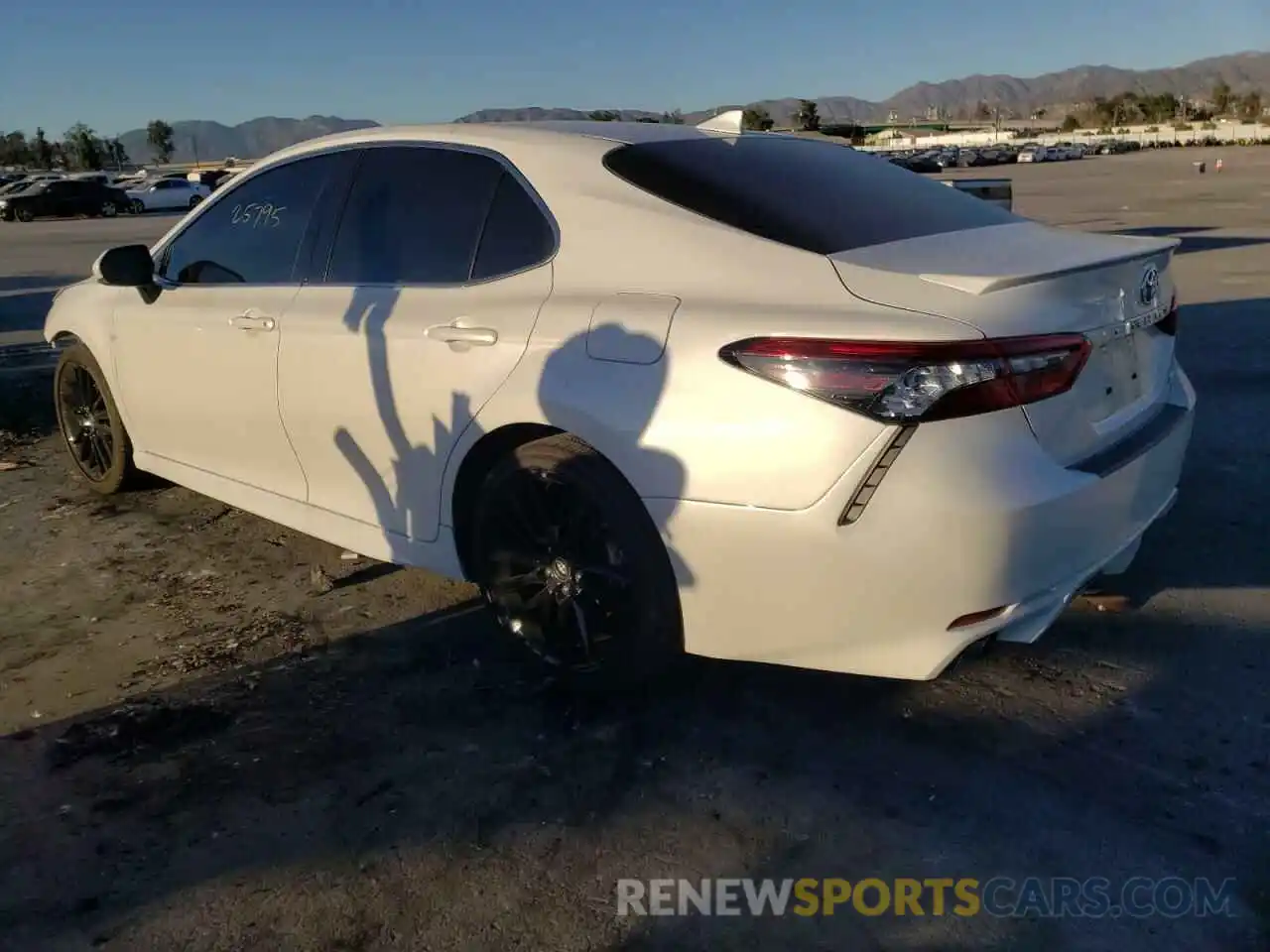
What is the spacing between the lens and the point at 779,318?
8.69 feet

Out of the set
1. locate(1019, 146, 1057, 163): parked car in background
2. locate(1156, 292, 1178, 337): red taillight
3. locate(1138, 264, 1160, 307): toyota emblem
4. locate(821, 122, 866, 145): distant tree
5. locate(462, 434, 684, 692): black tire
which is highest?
locate(1019, 146, 1057, 163): parked car in background

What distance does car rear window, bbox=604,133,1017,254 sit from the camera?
2984 millimetres

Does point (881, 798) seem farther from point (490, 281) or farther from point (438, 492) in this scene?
point (490, 281)

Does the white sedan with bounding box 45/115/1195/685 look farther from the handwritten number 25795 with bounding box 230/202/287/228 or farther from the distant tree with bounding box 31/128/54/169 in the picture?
the distant tree with bounding box 31/128/54/169

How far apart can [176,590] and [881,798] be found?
9.53 feet

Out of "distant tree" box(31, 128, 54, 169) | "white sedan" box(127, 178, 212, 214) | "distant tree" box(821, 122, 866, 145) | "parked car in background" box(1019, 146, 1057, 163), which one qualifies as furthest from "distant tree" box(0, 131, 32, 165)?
"distant tree" box(821, 122, 866, 145)

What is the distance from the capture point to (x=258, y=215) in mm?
4242

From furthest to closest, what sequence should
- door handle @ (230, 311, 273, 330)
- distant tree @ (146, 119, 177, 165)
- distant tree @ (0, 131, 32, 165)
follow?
distant tree @ (146, 119, 177, 165), distant tree @ (0, 131, 32, 165), door handle @ (230, 311, 273, 330)

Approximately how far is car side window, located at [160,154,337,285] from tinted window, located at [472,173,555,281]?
931mm

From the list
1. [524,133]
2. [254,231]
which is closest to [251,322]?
[254,231]

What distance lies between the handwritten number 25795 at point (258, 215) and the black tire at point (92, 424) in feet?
4.04

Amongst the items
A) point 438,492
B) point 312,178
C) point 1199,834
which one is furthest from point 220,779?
point 1199,834

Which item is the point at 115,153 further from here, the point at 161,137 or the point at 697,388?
the point at 697,388

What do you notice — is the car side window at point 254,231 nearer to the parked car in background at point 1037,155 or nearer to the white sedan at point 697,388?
the white sedan at point 697,388
